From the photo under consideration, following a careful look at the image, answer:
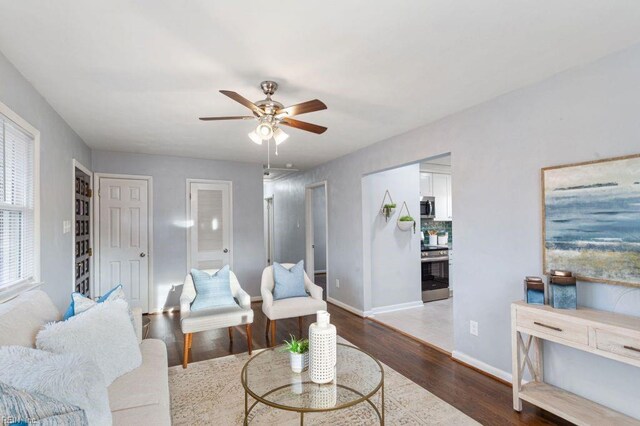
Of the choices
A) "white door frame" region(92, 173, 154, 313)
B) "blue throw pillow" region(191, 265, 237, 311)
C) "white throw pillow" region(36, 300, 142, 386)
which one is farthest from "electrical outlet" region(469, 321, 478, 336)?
"white door frame" region(92, 173, 154, 313)

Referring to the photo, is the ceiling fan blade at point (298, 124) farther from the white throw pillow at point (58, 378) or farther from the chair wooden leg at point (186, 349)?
the chair wooden leg at point (186, 349)

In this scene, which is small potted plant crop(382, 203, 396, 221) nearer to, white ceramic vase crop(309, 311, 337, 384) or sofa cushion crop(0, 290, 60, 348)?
white ceramic vase crop(309, 311, 337, 384)

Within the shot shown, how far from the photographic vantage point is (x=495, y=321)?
2814 millimetres

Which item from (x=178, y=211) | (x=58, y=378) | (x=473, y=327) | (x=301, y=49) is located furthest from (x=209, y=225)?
(x=58, y=378)

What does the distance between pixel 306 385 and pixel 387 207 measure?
319 centimetres

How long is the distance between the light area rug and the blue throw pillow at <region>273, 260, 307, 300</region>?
1.08 metres

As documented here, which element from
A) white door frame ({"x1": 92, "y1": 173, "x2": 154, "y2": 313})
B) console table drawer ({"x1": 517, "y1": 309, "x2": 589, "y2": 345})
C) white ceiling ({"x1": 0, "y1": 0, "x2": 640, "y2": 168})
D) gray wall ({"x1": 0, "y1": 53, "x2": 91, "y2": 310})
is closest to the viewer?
white ceiling ({"x1": 0, "y1": 0, "x2": 640, "y2": 168})

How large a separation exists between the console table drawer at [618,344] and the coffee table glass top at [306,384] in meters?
1.27

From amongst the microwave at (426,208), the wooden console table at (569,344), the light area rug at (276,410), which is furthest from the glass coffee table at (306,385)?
the microwave at (426,208)

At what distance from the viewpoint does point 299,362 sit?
2.13 m

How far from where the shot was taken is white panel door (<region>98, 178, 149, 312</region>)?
466 centimetres

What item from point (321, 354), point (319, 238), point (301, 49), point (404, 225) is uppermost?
point (301, 49)

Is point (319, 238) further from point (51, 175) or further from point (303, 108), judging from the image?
point (303, 108)

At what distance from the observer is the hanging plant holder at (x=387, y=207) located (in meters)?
4.80
